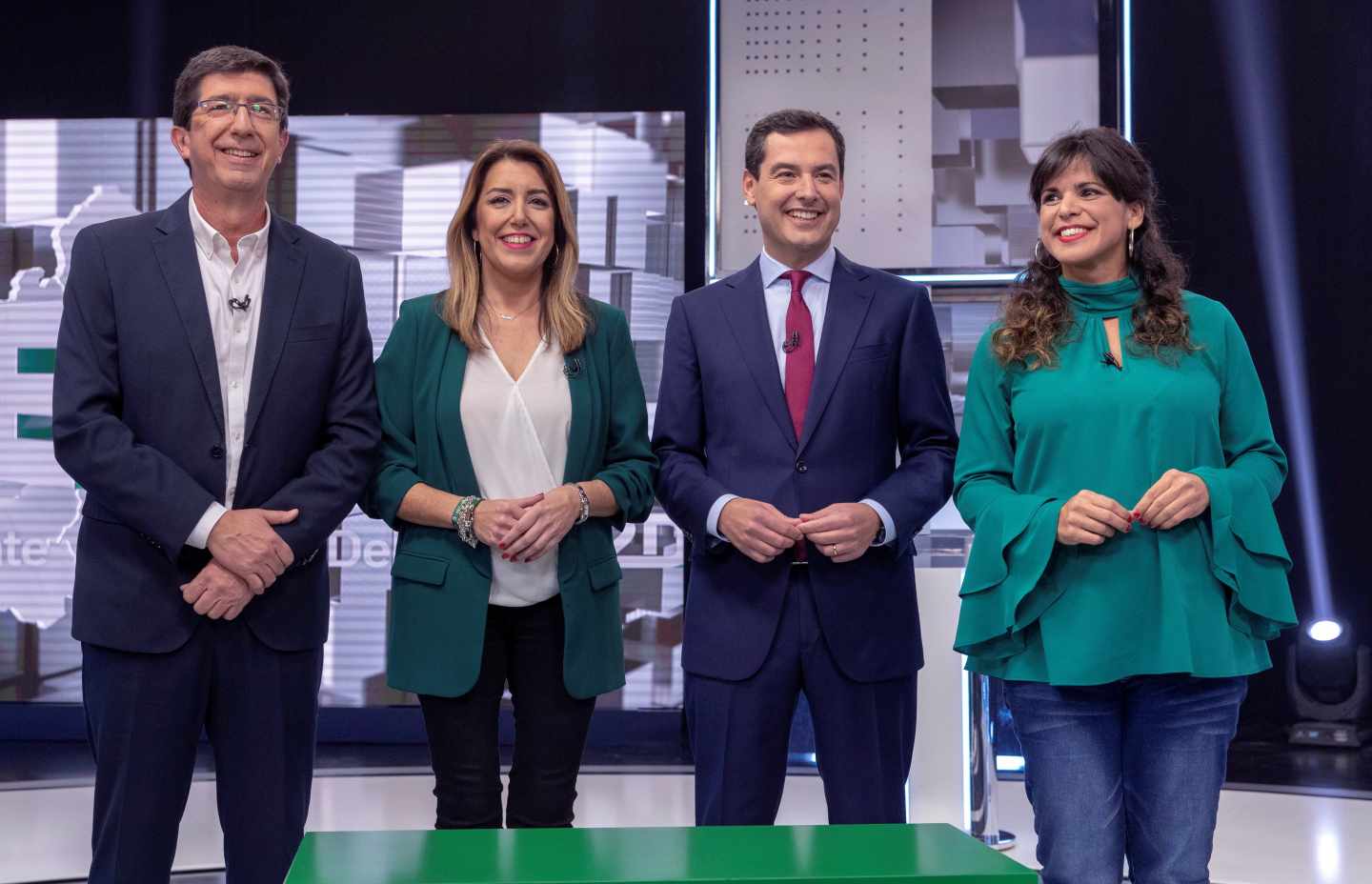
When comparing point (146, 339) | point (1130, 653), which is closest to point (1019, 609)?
point (1130, 653)

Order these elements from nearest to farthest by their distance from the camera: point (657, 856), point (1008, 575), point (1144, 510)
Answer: point (657, 856)
point (1144, 510)
point (1008, 575)

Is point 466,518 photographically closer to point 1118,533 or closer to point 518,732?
point 518,732

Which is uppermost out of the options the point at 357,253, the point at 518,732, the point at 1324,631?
the point at 357,253

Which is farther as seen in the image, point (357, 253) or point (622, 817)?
point (357, 253)

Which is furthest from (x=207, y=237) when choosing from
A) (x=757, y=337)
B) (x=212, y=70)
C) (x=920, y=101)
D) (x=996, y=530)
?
(x=920, y=101)

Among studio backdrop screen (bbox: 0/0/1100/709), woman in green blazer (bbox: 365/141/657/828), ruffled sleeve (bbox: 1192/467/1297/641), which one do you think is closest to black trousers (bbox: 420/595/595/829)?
woman in green blazer (bbox: 365/141/657/828)

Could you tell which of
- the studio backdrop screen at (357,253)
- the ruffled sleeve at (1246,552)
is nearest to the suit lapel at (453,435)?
the ruffled sleeve at (1246,552)

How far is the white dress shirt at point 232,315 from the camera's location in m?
2.58

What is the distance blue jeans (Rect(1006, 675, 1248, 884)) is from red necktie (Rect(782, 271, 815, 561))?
2.06 ft

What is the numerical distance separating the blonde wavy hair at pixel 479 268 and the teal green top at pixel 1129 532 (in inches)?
34.6

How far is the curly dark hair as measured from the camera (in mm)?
2344

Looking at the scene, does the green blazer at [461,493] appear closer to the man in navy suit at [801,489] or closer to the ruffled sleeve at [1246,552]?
the man in navy suit at [801,489]

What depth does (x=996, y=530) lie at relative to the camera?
2.34 m

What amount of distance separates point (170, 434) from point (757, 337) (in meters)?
1.12
